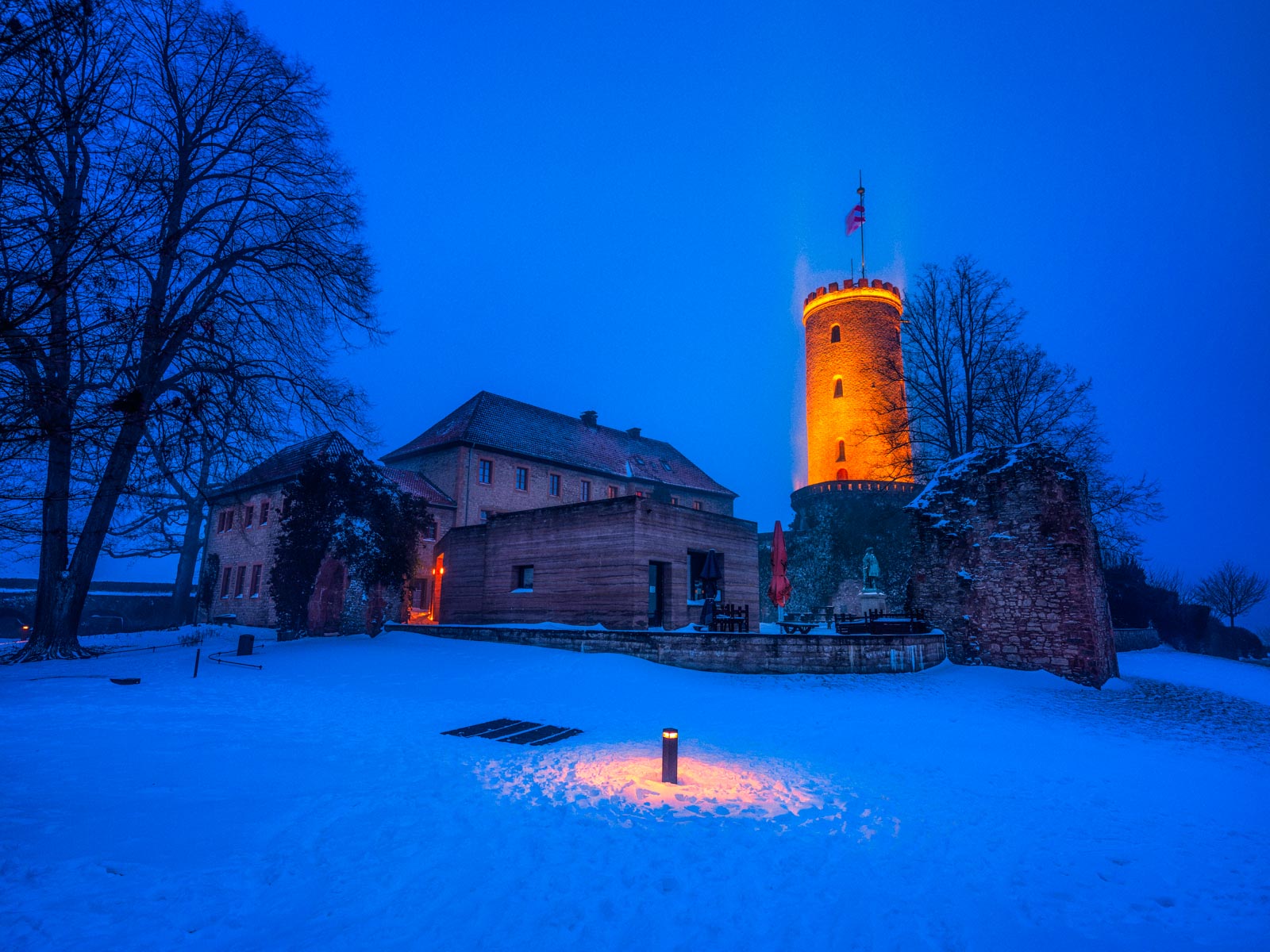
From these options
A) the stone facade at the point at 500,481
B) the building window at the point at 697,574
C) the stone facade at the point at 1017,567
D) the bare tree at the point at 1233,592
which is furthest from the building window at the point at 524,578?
the bare tree at the point at 1233,592

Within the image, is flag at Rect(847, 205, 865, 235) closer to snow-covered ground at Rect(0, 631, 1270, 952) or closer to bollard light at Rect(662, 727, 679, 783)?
snow-covered ground at Rect(0, 631, 1270, 952)

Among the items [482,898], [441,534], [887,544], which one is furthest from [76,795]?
[887,544]

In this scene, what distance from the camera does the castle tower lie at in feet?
117

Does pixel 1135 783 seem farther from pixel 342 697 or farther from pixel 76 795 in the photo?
pixel 342 697

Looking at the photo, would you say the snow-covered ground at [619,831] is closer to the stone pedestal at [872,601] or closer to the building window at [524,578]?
the building window at [524,578]

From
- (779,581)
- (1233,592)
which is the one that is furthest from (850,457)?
(1233,592)

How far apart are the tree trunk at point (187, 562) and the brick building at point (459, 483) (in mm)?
2112

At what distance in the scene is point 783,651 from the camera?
1492cm

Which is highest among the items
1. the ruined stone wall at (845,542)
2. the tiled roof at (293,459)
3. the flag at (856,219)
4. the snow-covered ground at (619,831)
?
the flag at (856,219)

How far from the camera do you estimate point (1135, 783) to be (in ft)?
21.9

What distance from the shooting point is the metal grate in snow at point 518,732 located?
8586 mm

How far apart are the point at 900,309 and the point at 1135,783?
119 feet

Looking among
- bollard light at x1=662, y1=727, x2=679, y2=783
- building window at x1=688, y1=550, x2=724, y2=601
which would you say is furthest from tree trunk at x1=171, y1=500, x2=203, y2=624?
bollard light at x1=662, y1=727, x2=679, y2=783

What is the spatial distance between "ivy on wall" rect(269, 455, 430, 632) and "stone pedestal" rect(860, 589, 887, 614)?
71.6 ft
